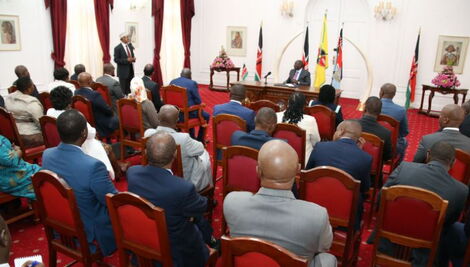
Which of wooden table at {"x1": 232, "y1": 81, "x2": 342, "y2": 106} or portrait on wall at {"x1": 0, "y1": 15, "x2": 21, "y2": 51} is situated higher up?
portrait on wall at {"x1": 0, "y1": 15, "x2": 21, "y2": 51}

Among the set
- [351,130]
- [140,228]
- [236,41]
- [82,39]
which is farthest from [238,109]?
[236,41]

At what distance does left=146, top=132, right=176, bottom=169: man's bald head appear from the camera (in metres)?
2.29

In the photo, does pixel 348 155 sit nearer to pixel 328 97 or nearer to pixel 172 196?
pixel 172 196

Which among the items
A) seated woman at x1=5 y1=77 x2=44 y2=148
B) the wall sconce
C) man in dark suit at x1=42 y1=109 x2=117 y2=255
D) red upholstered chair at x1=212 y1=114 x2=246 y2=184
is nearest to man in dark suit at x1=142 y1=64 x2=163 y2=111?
seated woman at x1=5 y1=77 x2=44 y2=148

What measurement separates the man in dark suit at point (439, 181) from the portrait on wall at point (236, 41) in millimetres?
9833

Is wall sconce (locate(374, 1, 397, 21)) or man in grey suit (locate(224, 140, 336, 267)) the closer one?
man in grey suit (locate(224, 140, 336, 267))

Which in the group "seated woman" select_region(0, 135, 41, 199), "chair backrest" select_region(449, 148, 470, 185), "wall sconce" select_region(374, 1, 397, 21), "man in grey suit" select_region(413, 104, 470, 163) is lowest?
"seated woman" select_region(0, 135, 41, 199)

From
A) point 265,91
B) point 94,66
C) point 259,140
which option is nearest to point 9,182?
point 259,140

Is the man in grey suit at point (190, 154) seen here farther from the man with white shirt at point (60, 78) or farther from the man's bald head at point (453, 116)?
the man with white shirt at point (60, 78)

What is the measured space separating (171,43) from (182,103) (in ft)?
22.0

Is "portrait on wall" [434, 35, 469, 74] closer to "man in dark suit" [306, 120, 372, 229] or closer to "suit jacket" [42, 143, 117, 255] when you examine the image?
"man in dark suit" [306, 120, 372, 229]

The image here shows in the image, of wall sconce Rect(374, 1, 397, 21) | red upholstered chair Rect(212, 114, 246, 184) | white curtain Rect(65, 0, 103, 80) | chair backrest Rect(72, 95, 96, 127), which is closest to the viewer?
red upholstered chair Rect(212, 114, 246, 184)

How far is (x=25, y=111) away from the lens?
4371 millimetres

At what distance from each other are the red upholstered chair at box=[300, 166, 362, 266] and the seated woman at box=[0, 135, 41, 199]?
2381 mm
